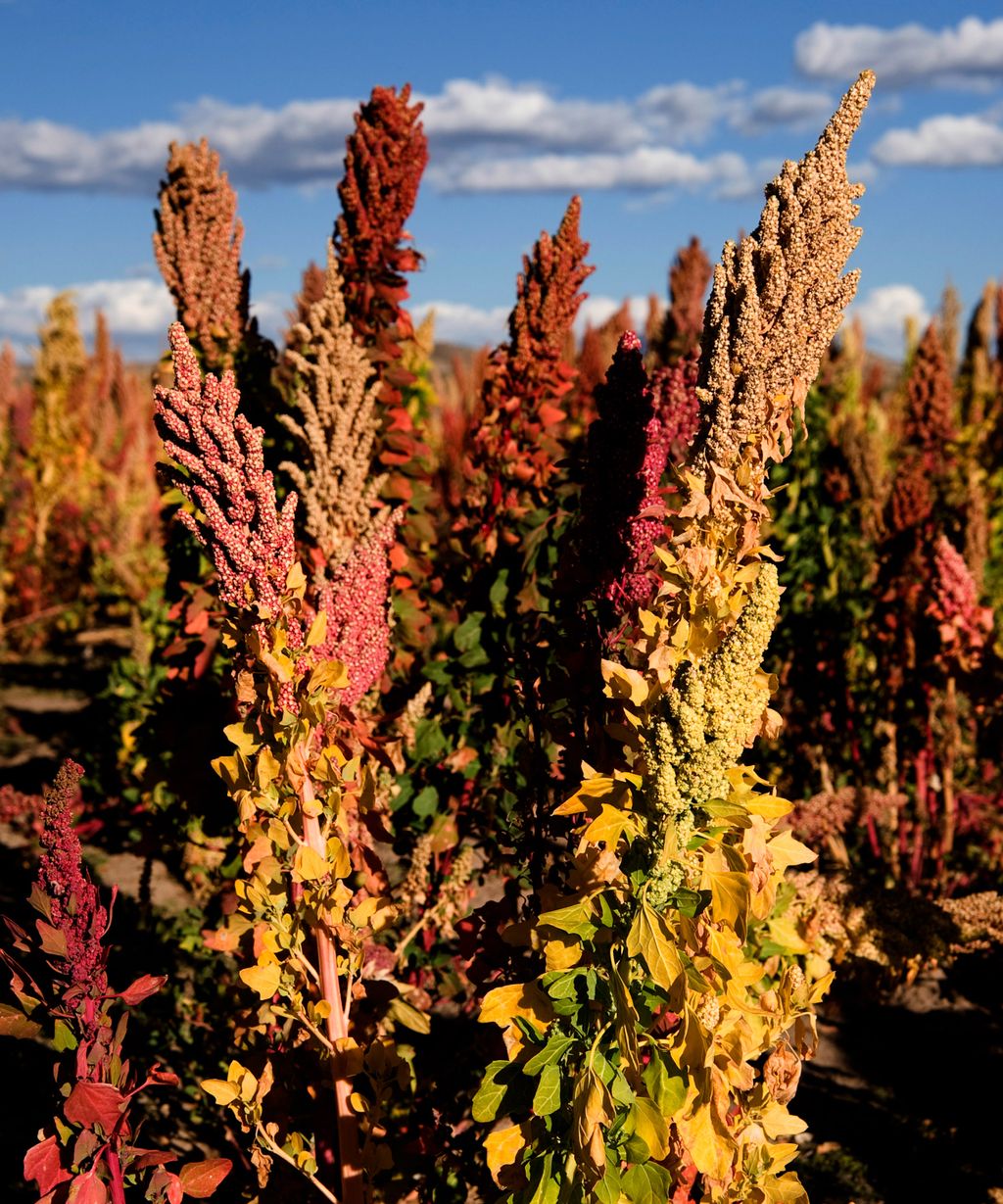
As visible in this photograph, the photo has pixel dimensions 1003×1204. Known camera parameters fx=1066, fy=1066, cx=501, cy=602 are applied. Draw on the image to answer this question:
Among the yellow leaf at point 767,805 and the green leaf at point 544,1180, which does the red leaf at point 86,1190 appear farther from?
the yellow leaf at point 767,805

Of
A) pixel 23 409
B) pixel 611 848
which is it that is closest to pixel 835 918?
pixel 611 848

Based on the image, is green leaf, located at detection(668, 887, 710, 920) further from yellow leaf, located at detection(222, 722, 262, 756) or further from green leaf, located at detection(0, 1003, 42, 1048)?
green leaf, located at detection(0, 1003, 42, 1048)

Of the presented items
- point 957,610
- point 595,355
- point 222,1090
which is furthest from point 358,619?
point 595,355

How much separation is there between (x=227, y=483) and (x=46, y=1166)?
1.05m

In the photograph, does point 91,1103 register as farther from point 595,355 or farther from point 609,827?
point 595,355

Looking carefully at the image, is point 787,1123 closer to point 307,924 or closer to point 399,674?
point 307,924

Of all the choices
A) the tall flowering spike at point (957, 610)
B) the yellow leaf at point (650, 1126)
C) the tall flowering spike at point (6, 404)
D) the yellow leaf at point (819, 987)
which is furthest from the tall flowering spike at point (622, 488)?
the tall flowering spike at point (6, 404)

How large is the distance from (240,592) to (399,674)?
1.53m

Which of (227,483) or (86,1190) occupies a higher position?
(227,483)

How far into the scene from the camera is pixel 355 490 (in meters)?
2.53

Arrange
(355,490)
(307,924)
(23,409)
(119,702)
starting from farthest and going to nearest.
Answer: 1. (23,409)
2. (119,702)
3. (355,490)
4. (307,924)

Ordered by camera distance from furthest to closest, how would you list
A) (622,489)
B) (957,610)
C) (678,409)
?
(957,610), (678,409), (622,489)

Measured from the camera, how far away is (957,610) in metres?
4.02

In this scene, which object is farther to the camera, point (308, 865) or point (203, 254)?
point (203, 254)
